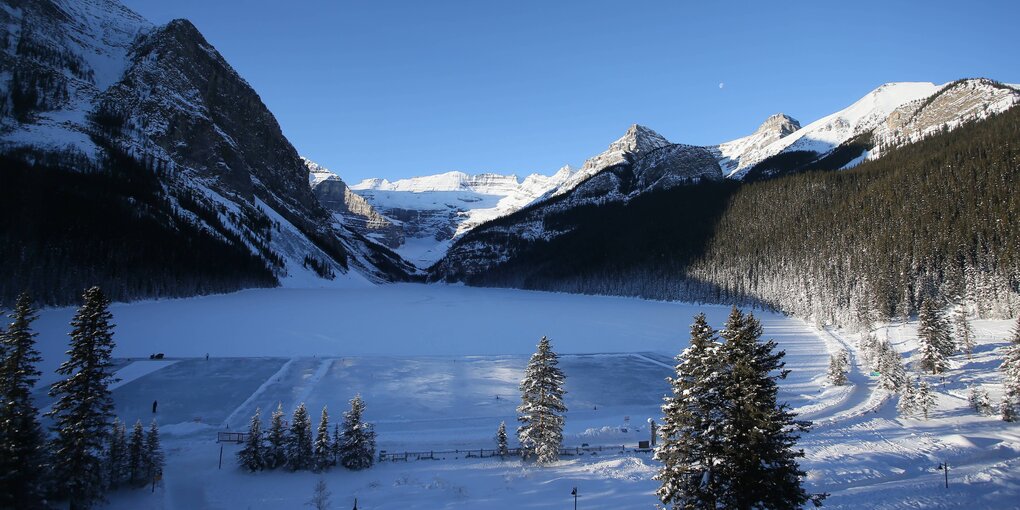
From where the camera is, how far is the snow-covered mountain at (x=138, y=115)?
132m

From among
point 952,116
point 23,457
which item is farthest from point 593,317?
point 952,116

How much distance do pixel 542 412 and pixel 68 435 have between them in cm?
2129

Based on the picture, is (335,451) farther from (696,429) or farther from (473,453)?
(696,429)

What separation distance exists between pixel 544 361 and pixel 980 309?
68131mm

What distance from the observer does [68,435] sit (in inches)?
799

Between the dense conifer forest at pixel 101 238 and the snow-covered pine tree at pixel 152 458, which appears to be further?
the dense conifer forest at pixel 101 238

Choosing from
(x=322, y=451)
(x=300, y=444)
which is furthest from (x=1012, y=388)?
(x=300, y=444)

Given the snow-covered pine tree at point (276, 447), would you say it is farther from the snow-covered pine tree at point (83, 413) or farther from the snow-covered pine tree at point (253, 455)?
the snow-covered pine tree at point (83, 413)

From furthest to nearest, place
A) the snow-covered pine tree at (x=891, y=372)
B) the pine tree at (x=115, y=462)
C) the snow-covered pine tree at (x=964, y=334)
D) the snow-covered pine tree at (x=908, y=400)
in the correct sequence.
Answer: the snow-covered pine tree at (x=964, y=334) → the snow-covered pine tree at (x=891, y=372) → the snow-covered pine tree at (x=908, y=400) → the pine tree at (x=115, y=462)

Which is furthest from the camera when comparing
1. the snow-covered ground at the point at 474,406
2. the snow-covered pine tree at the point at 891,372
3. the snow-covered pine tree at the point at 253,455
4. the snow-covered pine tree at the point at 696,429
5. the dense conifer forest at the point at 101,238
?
the dense conifer forest at the point at 101,238

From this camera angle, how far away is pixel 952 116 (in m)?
182

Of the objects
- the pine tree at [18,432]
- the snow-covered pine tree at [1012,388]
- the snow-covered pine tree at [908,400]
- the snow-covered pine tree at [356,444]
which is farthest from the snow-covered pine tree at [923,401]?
the pine tree at [18,432]

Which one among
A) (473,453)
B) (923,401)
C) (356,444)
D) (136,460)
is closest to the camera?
(136,460)

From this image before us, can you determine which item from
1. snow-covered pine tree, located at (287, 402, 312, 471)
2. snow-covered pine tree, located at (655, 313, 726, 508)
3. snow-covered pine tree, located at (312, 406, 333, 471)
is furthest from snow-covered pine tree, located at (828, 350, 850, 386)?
snow-covered pine tree, located at (287, 402, 312, 471)
